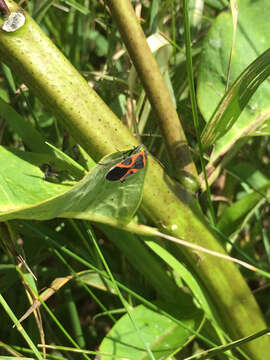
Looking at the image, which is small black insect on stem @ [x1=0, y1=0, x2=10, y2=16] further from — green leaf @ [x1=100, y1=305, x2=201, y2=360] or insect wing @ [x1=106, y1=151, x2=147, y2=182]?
green leaf @ [x1=100, y1=305, x2=201, y2=360]

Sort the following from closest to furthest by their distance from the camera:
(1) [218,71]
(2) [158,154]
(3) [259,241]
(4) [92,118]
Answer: (4) [92,118]
(1) [218,71]
(2) [158,154]
(3) [259,241]

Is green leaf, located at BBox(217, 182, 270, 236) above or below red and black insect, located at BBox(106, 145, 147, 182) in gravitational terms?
below

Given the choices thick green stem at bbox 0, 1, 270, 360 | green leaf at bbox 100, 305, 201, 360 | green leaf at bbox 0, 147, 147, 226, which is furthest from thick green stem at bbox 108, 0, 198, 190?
green leaf at bbox 100, 305, 201, 360

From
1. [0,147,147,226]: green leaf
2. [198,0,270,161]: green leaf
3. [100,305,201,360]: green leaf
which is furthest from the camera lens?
[198,0,270,161]: green leaf

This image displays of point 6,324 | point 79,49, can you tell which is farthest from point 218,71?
point 6,324

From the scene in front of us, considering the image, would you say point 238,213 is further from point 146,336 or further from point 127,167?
point 127,167

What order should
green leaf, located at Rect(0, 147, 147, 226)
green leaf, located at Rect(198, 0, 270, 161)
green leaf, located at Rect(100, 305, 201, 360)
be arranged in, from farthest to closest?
green leaf, located at Rect(198, 0, 270, 161), green leaf, located at Rect(100, 305, 201, 360), green leaf, located at Rect(0, 147, 147, 226)

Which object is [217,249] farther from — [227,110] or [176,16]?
[176,16]
